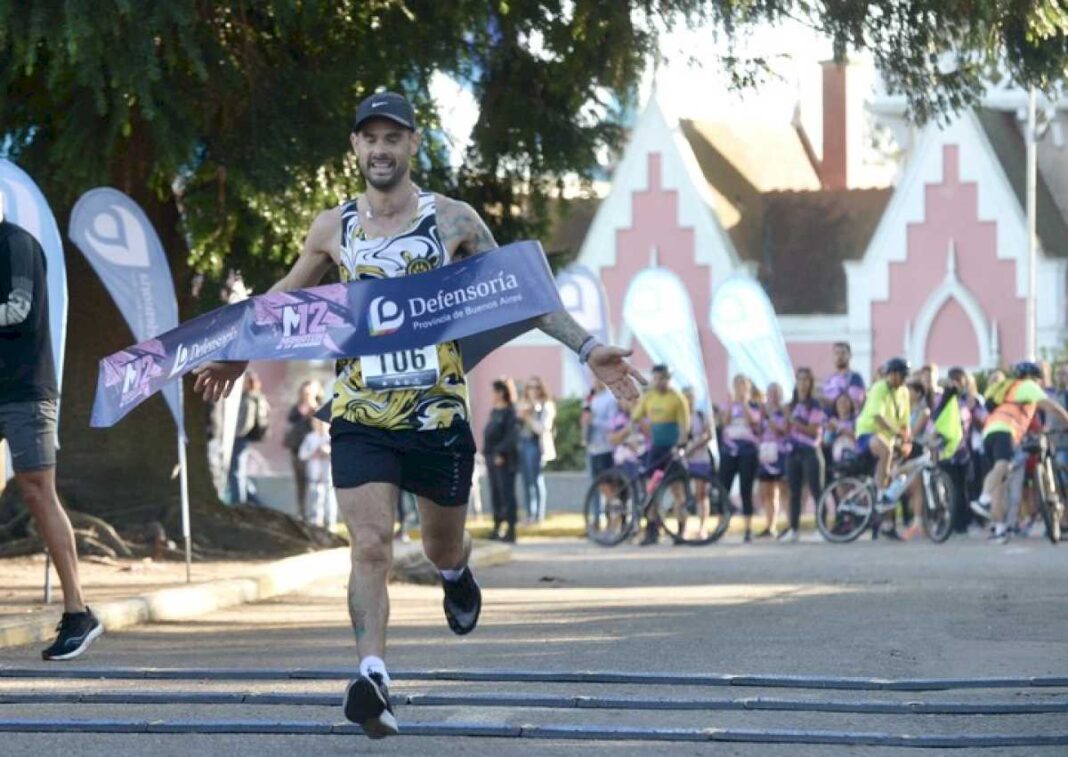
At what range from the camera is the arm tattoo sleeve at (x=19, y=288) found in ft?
32.6

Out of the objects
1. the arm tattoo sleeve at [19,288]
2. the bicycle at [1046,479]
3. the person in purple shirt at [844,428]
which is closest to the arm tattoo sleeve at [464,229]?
the arm tattoo sleeve at [19,288]

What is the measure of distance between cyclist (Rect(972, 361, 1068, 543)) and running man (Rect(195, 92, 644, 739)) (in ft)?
49.7

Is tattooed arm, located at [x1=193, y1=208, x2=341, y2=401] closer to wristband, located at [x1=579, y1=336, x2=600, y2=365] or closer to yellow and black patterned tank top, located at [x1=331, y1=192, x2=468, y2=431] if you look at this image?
yellow and black patterned tank top, located at [x1=331, y1=192, x2=468, y2=431]

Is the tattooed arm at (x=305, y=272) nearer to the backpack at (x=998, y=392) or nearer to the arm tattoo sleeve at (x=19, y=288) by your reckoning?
the arm tattoo sleeve at (x=19, y=288)

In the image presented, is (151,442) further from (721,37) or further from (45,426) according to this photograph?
(45,426)

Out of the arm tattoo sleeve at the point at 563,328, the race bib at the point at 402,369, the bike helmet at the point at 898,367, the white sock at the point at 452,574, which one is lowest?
the white sock at the point at 452,574

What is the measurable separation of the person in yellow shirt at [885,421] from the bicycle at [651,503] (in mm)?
1561

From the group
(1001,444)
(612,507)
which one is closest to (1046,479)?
(1001,444)

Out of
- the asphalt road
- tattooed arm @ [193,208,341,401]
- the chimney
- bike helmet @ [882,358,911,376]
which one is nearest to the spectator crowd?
bike helmet @ [882,358,911,376]

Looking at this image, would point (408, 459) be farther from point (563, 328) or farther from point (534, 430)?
point (534, 430)

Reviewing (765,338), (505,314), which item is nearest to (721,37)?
(505,314)

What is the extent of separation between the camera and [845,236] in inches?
2112

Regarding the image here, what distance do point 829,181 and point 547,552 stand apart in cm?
3650

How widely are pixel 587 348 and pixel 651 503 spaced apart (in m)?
16.4
